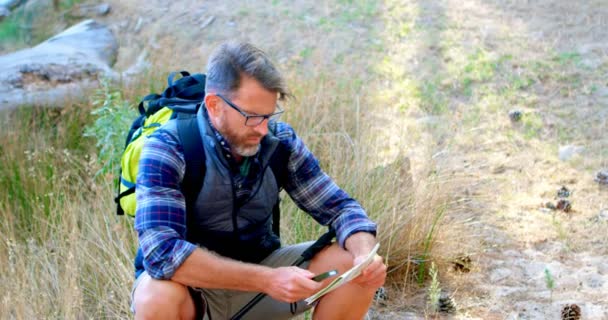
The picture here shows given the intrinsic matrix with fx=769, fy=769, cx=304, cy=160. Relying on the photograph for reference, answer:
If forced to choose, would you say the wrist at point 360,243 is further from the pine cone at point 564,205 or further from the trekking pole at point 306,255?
the pine cone at point 564,205

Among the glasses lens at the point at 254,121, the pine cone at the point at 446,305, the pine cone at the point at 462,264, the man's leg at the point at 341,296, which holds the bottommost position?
the pine cone at the point at 462,264

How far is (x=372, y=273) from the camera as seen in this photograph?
8.64 feet

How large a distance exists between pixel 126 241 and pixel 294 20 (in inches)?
206

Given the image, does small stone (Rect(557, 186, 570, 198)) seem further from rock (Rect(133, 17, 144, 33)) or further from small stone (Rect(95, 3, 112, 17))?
small stone (Rect(95, 3, 112, 17))

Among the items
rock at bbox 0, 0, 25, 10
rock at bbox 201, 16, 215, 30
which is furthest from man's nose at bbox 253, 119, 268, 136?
rock at bbox 0, 0, 25, 10

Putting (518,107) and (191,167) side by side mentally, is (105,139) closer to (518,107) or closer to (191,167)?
(191,167)

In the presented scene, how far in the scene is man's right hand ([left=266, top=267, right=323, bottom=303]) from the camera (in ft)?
8.14

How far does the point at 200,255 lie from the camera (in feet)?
8.25

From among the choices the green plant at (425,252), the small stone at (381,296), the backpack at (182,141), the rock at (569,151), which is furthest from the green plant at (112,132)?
the rock at (569,151)

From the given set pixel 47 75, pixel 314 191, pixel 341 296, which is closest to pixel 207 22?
pixel 47 75

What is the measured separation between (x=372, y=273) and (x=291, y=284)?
313 mm

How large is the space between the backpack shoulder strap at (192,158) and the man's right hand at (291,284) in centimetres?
41

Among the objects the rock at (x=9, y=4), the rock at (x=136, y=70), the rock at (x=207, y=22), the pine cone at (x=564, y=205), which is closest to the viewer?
the pine cone at (x=564, y=205)

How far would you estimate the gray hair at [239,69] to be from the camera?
8.75 feet
